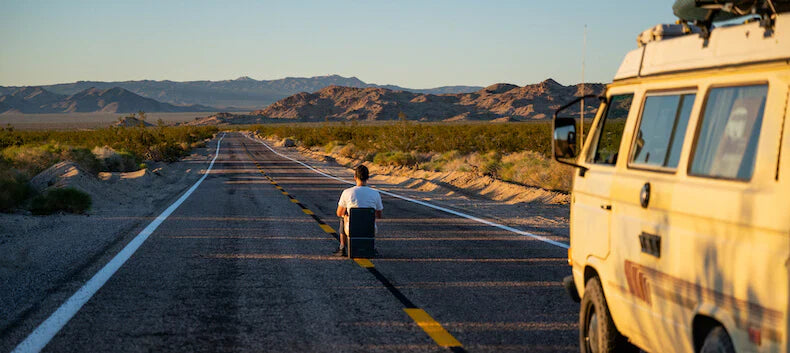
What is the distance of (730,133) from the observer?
400 centimetres

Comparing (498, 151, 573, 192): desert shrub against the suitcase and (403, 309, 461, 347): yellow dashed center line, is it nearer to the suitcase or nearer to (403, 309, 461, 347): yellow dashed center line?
the suitcase

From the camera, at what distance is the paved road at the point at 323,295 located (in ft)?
20.8

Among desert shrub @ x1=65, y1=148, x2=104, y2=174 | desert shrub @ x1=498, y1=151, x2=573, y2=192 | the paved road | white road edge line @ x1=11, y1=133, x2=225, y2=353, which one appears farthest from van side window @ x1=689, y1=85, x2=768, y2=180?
desert shrub @ x1=65, y1=148, x2=104, y2=174

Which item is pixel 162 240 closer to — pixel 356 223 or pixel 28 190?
pixel 356 223

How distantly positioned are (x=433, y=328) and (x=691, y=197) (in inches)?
123

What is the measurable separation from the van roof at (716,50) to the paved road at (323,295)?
234cm

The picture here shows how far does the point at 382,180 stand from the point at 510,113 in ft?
533

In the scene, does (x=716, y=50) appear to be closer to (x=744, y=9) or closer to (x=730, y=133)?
(x=730, y=133)

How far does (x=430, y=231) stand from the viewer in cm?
1340

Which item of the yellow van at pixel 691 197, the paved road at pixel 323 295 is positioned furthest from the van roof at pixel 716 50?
the paved road at pixel 323 295

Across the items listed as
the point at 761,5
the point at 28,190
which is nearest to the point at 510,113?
the point at 28,190

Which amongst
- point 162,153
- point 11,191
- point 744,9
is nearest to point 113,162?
point 162,153

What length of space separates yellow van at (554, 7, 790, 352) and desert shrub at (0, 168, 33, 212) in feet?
47.6

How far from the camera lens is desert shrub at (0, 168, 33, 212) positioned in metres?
16.6
